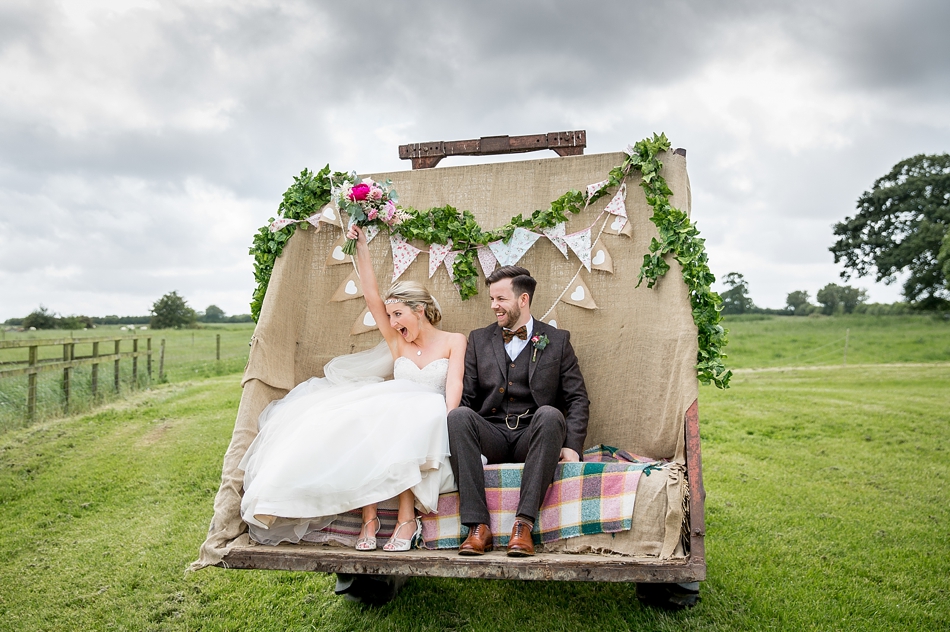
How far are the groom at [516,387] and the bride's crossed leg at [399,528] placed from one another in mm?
280

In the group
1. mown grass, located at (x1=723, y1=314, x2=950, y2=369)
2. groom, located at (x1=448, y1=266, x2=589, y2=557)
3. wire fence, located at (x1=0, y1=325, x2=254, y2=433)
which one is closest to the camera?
groom, located at (x1=448, y1=266, x2=589, y2=557)

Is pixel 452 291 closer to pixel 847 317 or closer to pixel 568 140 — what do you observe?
pixel 568 140

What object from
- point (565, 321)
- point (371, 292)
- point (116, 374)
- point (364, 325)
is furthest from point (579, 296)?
point (116, 374)

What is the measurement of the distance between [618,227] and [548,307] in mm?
716

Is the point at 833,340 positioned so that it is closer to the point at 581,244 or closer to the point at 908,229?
the point at 908,229

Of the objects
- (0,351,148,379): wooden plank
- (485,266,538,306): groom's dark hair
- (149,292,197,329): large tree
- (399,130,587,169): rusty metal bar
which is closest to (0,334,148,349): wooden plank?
(0,351,148,379): wooden plank

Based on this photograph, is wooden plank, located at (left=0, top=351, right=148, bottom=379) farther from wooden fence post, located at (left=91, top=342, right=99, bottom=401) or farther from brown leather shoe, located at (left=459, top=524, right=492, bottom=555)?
brown leather shoe, located at (left=459, top=524, right=492, bottom=555)

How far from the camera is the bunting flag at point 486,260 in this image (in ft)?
15.3

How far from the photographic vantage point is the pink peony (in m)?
4.43

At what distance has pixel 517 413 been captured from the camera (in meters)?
3.94

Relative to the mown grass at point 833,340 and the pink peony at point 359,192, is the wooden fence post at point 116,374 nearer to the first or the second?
the pink peony at point 359,192

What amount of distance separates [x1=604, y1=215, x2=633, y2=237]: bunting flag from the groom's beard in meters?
0.98

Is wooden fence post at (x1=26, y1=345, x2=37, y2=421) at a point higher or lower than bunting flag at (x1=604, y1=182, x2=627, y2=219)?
lower

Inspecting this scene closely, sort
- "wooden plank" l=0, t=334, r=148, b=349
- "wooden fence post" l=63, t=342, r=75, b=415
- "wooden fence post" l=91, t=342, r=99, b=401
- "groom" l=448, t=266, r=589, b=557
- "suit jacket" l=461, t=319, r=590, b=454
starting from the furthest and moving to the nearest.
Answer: "wooden fence post" l=91, t=342, r=99, b=401 < "wooden fence post" l=63, t=342, r=75, b=415 < "wooden plank" l=0, t=334, r=148, b=349 < "suit jacket" l=461, t=319, r=590, b=454 < "groom" l=448, t=266, r=589, b=557
